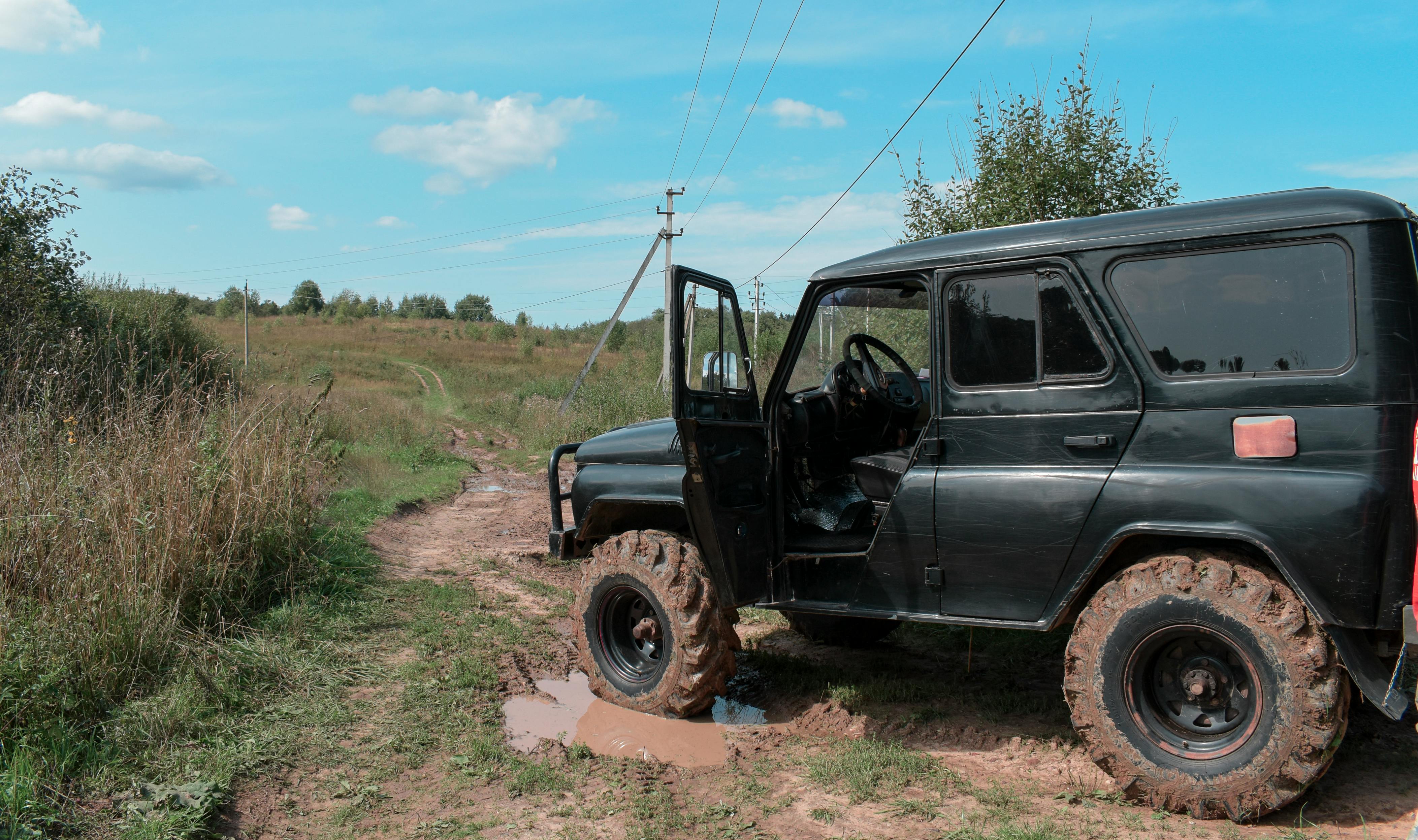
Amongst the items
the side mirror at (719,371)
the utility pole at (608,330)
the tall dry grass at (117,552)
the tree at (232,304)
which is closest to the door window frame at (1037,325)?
the side mirror at (719,371)

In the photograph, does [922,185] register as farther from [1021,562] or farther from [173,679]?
[173,679]


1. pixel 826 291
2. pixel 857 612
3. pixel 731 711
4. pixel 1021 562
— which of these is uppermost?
pixel 826 291

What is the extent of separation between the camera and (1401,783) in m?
3.72

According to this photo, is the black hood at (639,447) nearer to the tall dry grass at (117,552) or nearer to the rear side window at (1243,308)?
the rear side window at (1243,308)

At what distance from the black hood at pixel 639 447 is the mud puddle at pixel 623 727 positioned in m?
1.44

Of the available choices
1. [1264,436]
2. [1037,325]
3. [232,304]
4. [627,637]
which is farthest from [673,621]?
[232,304]

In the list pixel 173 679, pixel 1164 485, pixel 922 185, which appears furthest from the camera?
pixel 922 185

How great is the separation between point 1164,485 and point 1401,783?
1.70 m

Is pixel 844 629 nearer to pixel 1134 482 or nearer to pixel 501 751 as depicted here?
pixel 501 751

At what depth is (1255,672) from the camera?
338 centimetres

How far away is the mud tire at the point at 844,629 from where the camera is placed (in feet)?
19.8

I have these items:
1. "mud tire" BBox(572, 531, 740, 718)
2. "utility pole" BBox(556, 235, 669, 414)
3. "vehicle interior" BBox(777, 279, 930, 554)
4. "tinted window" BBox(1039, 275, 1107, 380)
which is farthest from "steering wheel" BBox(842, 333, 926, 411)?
"utility pole" BBox(556, 235, 669, 414)

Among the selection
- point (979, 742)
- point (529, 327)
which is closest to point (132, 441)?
point (979, 742)

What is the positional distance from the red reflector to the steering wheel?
193 cm
